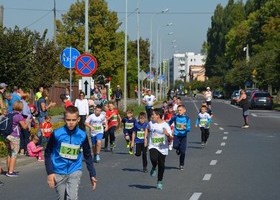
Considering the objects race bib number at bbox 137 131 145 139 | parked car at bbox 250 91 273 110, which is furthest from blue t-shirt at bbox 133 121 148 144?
parked car at bbox 250 91 273 110

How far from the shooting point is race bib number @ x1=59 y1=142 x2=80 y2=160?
7422 millimetres

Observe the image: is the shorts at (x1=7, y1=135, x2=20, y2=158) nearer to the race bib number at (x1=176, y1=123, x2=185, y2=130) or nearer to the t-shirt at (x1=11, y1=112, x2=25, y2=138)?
the t-shirt at (x1=11, y1=112, x2=25, y2=138)

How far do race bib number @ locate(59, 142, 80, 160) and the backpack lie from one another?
19.7ft

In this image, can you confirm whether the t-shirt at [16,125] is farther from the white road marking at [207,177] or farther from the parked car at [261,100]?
the parked car at [261,100]

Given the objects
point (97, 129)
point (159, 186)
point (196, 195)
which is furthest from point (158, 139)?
point (97, 129)

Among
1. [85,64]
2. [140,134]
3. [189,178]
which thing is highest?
[85,64]

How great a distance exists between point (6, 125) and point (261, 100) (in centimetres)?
4354

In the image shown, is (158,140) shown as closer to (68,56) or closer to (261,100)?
(68,56)

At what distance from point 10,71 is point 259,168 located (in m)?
11.3

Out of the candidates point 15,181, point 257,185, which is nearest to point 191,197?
point 257,185

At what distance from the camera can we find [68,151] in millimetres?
7426

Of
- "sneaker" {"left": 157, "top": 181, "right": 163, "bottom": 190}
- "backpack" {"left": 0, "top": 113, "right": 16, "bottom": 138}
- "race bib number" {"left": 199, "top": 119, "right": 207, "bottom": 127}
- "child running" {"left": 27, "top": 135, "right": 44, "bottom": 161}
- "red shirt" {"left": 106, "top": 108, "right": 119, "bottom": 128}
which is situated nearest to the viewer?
"sneaker" {"left": 157, "top": 181, "right": 163, "bottom": 190}

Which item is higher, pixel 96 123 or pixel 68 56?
pixel 68 56

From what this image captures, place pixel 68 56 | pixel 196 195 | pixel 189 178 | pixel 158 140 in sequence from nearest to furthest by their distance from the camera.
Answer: pixel 196 195
pixel 158 140
pixel 189 178
pixel 68 56
